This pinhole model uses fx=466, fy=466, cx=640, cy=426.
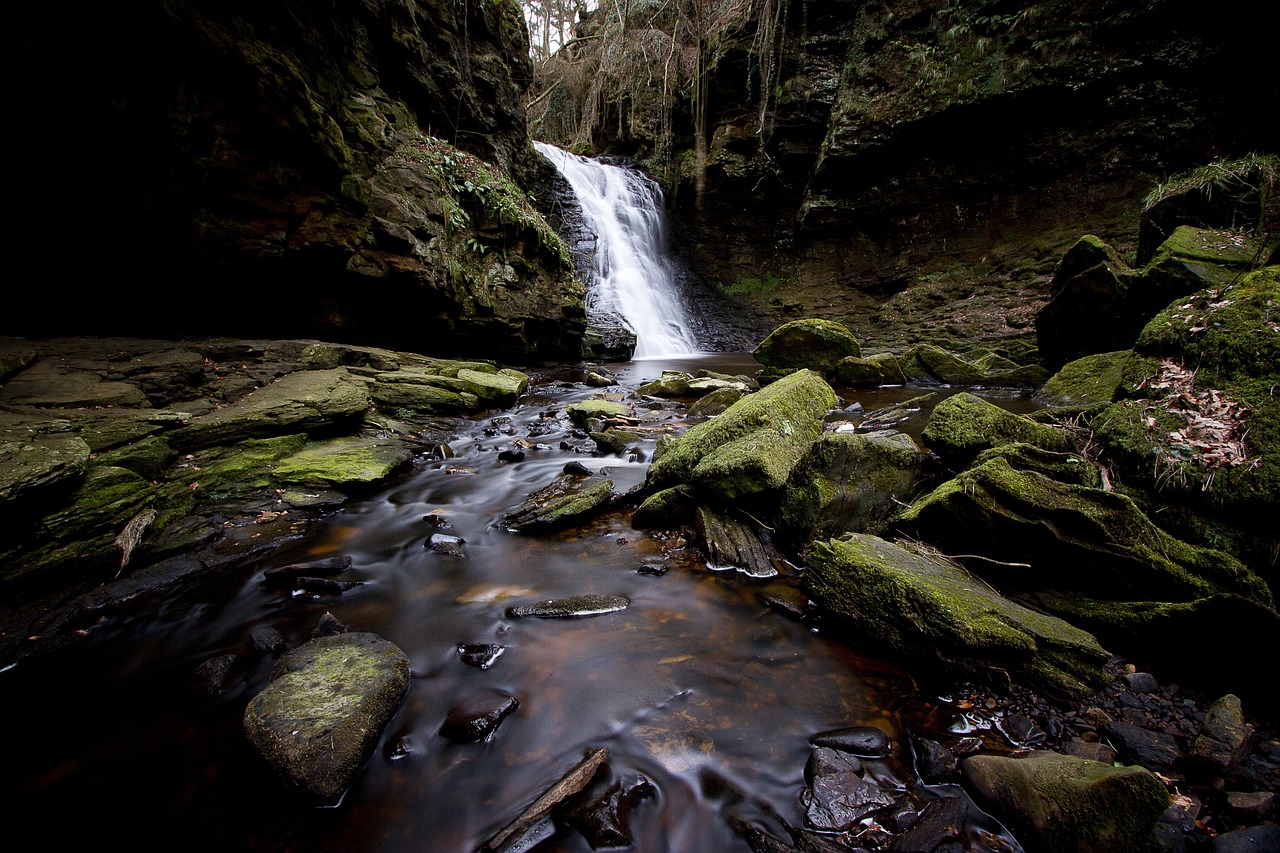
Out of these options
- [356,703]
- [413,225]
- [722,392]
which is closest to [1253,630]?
[356,703]

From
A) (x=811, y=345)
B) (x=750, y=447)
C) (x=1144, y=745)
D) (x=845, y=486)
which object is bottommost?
(x=1144, y=745)

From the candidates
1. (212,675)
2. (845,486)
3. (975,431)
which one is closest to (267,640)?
(212,675)

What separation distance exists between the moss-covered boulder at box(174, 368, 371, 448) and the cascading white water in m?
10.9

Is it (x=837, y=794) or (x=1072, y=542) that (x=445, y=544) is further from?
(x=1072, y=542)

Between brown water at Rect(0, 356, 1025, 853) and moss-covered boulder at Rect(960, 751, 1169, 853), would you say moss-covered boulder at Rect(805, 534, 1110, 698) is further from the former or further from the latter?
moss-covered boulder at Rect(960, 751, 1169, 853)

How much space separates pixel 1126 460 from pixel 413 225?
32.2 ft

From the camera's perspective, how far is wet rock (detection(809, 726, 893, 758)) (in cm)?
186

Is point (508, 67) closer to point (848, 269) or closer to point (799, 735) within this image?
point (848, 269)

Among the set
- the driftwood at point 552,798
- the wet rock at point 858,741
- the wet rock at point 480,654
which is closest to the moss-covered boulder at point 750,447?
the wet rock at point 858,741

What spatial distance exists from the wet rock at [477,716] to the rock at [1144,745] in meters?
2.46

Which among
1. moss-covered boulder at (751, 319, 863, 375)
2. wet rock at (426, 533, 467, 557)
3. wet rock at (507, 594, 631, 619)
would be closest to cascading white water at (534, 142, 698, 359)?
moss-covered boulder at (751, 319, 863, 375)

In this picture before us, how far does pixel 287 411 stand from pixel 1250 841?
6725 mm

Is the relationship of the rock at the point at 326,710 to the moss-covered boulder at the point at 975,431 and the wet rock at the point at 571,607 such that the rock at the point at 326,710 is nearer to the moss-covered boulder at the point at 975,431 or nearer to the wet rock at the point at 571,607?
the wet rock at the point at 571,607

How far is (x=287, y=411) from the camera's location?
4941mm
